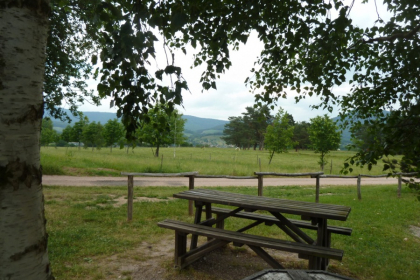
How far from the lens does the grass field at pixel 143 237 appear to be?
179 inches

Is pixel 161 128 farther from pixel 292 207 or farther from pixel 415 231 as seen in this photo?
pixel 415 231

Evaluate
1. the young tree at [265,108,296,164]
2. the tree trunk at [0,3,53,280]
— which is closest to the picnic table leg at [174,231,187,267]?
the tree trunk at [0,3,53,280]

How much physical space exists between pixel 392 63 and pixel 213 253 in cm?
417

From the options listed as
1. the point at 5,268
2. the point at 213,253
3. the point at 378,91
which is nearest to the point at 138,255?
the point at 213,253

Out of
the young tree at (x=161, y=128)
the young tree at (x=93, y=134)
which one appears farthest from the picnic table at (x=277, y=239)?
the young tree at (x=93, y=134)

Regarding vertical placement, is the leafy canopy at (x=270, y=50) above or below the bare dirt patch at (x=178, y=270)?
above

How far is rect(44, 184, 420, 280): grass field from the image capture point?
4.55 meters

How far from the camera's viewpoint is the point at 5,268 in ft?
4.88

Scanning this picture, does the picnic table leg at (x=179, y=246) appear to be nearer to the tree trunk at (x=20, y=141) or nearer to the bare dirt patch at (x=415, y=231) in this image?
the tree trunk at (x=20, y=141)

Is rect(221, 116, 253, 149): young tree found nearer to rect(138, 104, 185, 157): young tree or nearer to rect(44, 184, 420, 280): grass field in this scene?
rect(138, 104, 185, 157): young tree

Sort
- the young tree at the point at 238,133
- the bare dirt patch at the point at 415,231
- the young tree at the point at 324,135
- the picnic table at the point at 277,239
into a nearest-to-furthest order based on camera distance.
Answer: the picnic table at the point at 277,239
the bare dirt patch at the point at 415,231
the young tree at the point at 324,135
the young tree at the point at 238,133

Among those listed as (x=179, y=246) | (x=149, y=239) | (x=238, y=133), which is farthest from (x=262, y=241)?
(x=238, y=133)

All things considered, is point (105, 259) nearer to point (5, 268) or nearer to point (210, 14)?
point (5, 268)

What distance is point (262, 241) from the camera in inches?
155
